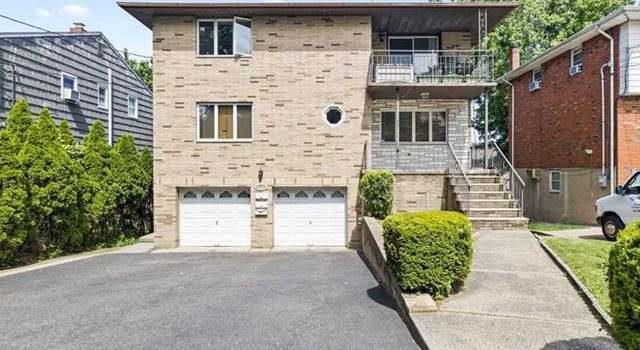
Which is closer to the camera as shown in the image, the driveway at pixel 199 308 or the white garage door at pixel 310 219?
the driveway at pixel 199 308

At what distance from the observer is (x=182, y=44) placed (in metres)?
14.2

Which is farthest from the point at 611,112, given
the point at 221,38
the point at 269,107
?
the point at 221,38

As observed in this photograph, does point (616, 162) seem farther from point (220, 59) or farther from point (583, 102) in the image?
point (220, 59)

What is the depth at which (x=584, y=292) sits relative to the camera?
6445 millimetres

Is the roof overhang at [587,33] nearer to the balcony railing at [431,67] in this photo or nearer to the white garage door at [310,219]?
the balcony railing at [431,67]

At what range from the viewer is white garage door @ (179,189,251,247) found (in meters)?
14.5

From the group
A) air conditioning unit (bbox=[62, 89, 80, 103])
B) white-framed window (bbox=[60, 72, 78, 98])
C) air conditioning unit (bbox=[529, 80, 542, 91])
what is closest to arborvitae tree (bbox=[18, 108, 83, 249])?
air conditioning unit (bbox=[62, 89, 80, 103])

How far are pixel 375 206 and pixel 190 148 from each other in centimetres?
616

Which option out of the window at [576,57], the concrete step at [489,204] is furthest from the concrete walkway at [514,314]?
the window at [576,57]

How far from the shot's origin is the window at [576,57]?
15941mm

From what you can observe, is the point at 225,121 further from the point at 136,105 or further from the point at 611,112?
the point at 611,112

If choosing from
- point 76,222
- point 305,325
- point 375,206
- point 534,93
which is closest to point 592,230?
point 375,206

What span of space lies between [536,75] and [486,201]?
10112 millimetres

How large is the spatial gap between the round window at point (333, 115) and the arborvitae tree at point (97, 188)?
7.27m
